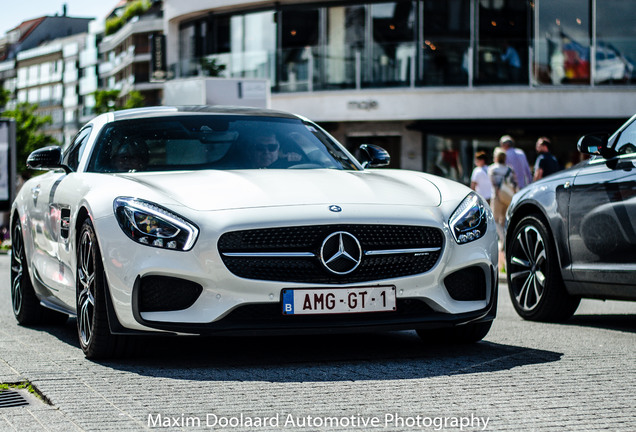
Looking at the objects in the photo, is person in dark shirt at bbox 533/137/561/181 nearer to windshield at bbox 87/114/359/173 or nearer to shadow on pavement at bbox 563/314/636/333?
shadow on pavement at bbox 563/314/636/333

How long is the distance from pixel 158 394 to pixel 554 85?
29.1 meters

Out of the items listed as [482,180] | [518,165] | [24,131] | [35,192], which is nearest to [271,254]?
[35,192]

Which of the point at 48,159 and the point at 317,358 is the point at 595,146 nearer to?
the point at 317,358

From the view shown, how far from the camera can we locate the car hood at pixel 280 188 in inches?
235

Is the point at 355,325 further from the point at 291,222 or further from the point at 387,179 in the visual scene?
the point at 387,179

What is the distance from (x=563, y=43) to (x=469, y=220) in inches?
1069

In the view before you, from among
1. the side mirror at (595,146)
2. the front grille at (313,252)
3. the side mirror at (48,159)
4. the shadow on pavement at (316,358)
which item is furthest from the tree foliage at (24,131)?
the front grille at (313,252)

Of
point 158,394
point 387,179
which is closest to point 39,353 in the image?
point 158,394

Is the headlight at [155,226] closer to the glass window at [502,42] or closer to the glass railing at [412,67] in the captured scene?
the glass window at [502,42]

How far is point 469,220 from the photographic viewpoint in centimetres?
628

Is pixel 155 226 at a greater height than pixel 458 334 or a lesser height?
greater

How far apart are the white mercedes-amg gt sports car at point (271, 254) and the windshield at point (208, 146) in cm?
11

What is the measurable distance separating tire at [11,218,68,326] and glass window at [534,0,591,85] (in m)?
24.9

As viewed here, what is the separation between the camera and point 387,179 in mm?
6836
